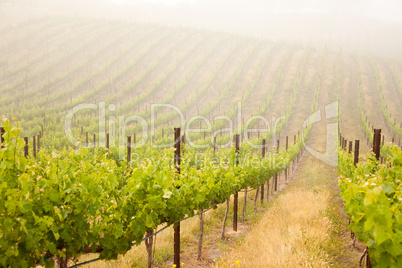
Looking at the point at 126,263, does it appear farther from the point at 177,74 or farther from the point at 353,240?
the point at 177,74

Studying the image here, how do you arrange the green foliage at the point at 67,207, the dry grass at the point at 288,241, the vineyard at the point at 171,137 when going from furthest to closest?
the dry grass at the point at 288,241, the vineyard at the point at 171,137, the green foliage at the point at 67,207

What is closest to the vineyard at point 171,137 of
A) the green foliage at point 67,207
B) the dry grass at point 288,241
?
the green foliage at point 67,207

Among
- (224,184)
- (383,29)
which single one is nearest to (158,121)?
(224,184)

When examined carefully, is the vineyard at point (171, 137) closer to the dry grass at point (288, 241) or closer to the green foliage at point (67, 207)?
the green foliage at point (67, 207)

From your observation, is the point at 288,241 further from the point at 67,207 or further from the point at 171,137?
the point at 171,137

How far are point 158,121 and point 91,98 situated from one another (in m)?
12.9

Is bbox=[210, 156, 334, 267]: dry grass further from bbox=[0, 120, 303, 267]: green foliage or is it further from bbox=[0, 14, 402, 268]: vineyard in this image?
bbox=[0, 120, 303, 267]: green foliage

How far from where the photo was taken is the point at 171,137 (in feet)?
89.8

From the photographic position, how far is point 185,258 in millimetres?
6703

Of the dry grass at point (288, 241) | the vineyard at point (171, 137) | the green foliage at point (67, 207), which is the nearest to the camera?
the green foliage at point (67, 207)

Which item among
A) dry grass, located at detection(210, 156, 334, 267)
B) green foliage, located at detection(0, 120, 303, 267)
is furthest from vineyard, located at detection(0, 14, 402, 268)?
dry grass, located at detection(210, 156, 334, 267)

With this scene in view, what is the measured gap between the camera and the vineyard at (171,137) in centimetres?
326

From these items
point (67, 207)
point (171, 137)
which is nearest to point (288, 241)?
point (67, 207)

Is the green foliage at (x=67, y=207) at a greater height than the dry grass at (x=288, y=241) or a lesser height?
greater
